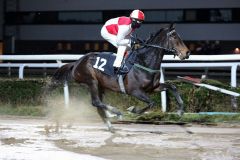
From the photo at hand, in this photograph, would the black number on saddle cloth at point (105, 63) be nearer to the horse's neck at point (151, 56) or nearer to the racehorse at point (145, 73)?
the racehorse at point (145, 73)

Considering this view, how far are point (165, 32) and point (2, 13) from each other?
2422 cm

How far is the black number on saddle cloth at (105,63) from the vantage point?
36.0ft

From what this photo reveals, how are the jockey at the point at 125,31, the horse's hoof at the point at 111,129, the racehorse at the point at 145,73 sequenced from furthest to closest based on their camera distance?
the horse's hoof at the point at 111,129 → the jockey at the point at 125,31 → the racehorse at the point at 145,73

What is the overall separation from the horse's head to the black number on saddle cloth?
3.41ft

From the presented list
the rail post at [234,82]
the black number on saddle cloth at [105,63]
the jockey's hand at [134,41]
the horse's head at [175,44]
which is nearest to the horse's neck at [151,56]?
the horse's head at [175,44]

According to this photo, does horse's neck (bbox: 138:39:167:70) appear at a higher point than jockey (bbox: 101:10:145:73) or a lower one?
lower

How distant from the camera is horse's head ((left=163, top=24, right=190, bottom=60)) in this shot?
10.8 m

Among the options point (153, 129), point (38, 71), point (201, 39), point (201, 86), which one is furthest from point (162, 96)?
point (201, 39)

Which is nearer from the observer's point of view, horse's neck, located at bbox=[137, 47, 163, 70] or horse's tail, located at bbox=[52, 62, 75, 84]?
horse's neck, located at bbox=[137, 47, 163, 70]

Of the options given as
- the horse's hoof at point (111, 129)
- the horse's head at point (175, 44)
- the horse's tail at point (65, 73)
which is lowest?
the horse's hoof at point (111, 129)

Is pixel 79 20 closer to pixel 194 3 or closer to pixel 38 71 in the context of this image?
pixel 194 3

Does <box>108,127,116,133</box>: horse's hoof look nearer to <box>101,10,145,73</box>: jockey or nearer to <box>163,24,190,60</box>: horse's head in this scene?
<box>101,10,145,73</box>: jockey

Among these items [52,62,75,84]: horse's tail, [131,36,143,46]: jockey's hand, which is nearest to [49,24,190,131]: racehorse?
[131,36,143,46]: jockey's hand

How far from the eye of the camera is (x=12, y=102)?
14.4 m
